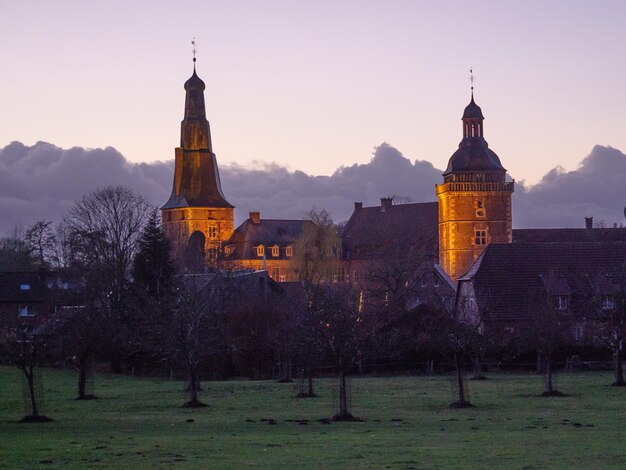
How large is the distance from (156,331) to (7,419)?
20.7m

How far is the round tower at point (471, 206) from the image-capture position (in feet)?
401

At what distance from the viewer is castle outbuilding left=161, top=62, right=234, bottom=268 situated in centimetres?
15875

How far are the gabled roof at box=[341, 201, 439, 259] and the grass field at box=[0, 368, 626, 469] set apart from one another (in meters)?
92.3

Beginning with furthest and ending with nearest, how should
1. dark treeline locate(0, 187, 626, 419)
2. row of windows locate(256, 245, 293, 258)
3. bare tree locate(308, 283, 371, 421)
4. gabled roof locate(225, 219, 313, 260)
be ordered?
gabled roof locate(225, 219, 313, 260), row of windows locate(256, 245, 293, 258), dark treeline locate(0, 187, 626, 419), bare tree locate(308, 283, 371, 421)

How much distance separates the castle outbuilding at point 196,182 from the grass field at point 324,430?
10538 centimetres

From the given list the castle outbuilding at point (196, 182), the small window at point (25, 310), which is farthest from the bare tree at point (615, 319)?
the castle outbuilding at point (196, 182)

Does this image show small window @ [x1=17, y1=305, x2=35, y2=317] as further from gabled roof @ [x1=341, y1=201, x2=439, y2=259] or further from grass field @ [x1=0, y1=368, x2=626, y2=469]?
grass field @ [x1=0, y1=368, x2=626, y2=469]

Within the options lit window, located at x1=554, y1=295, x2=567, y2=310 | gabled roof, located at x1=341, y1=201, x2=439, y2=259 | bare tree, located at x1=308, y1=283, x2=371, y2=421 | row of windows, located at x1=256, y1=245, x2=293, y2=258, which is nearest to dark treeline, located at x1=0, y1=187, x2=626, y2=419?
bare tree, located at x1=308, y1=283, x2=371, y2=421

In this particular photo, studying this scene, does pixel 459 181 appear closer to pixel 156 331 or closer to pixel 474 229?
pixel 474 229

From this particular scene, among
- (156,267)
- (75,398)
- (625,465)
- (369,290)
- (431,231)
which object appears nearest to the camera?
(625,465)

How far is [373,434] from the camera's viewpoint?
31312 mm

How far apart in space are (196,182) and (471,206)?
160 ft

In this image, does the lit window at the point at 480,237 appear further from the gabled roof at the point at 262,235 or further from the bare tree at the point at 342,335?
the bare tree at the point at 342,335

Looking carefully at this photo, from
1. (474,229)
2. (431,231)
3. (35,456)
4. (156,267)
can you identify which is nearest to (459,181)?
(474,229)
